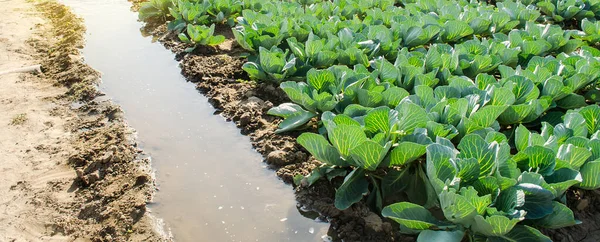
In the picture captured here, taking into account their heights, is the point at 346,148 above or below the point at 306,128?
above

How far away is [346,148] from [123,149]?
1.73 metres

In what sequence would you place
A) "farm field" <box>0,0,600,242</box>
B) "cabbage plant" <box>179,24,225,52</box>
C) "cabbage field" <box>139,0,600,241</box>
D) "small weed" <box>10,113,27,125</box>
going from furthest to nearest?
"cabbage plant" <box>179,24,225,52</box> → "small weed" <box>10,113,27,125</box> → "farm field" <box>0,0,600,242</box> → "cabbage field" <box>139,0,600,241</box>

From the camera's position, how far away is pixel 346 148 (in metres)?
2.92

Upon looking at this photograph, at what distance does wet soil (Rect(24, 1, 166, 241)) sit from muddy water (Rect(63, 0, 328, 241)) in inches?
4.4

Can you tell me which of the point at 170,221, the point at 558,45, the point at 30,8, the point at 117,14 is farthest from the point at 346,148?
the point at 30,8

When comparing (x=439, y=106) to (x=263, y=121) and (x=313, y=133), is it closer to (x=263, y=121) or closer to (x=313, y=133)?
(x=313, y=133)

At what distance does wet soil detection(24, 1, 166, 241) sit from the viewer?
2.99 metres

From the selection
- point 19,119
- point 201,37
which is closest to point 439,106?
Answer: point 201,37

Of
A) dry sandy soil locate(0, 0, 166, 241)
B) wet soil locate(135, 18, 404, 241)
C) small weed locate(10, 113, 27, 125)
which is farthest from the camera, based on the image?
small weed locate(10, 113, 27, 125)

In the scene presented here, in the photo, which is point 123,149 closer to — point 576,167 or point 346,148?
point 346,148

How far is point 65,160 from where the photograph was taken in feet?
11.9

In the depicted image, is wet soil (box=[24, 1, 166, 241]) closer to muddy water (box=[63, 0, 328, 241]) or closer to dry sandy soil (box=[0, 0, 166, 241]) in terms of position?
dry sandy soil (box=[0, 0, 166, 241])

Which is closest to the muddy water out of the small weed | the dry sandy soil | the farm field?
the farm field

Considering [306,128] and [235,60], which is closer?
[306,128]
